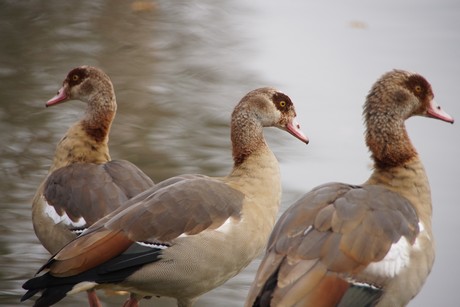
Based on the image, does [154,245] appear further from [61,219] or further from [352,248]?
[352,248]

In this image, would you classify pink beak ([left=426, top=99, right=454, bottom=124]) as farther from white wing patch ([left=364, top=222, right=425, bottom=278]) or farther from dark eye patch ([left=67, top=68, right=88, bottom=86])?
dark eye patch ([left=67, top=68, right=88, bottom=86])

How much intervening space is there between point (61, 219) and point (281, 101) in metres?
1.60

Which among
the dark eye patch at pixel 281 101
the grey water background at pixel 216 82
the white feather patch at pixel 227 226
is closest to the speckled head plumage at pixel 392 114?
the dark eye patch at pixel 281 101

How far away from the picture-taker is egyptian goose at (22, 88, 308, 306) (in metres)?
5.86

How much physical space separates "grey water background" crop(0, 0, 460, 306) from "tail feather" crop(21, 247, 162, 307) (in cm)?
101

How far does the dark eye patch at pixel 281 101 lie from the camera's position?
693cm

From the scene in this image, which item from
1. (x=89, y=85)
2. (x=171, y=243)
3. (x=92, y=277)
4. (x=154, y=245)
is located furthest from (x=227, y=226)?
(x=89, y=85)

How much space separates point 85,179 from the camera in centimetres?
678

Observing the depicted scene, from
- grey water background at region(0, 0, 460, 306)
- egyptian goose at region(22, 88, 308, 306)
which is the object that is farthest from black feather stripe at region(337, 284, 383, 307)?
grey water background at region(0, 0, 460, 306)

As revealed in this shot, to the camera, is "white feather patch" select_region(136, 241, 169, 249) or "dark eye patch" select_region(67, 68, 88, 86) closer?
"white feather patch" select_region(136, 241, 169, 249)

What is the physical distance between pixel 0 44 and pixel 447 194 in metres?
5.57

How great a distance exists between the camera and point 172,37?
1216 cm

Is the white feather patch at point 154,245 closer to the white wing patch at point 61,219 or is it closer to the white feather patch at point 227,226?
the white feather patch at point 227,226

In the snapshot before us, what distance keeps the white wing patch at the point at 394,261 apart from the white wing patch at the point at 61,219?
6.29ft
